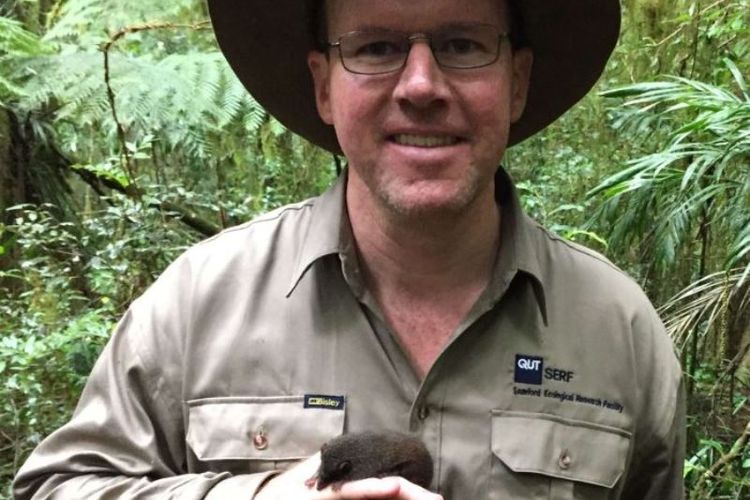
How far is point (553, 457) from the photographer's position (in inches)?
89.5

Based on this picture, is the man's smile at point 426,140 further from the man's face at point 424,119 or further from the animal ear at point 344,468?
the animal ear at point 344,468

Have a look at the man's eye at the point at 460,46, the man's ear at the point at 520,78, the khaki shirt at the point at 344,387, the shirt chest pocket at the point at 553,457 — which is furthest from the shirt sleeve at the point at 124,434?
the man's ear at the point at 520,78

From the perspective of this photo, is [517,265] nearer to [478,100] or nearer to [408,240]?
[408,240]

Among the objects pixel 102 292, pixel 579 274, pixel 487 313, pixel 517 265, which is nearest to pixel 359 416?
pixel 487 313

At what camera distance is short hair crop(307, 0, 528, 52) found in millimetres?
2389

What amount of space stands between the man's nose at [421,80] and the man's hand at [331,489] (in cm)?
96

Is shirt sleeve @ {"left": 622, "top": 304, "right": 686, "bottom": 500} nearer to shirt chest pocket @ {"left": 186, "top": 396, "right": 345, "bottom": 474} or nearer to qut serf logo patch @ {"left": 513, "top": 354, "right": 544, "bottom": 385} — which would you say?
qut serf logo patch @ {"left": 513, "top": 354, "right": 544, "bottom": 385}

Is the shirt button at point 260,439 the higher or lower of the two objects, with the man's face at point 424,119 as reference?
lower

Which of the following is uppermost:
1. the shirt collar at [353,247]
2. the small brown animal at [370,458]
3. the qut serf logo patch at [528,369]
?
the shirt collar at [353,247]

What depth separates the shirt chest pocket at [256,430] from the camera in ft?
7.32

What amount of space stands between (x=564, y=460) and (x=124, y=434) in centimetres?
123

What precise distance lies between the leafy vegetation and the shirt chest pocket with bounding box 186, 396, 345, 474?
228 centimetres

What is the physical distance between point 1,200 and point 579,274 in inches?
204

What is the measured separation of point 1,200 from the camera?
6.28 metres
